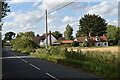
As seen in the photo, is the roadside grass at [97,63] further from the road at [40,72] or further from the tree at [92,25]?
the tree at [92,25]

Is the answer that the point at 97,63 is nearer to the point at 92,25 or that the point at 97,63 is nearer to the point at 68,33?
the point at 92,25

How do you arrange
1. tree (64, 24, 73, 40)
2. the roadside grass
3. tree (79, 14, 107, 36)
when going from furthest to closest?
1. tree (64, 24, 73, 40)
2. tree (79, 14, 107, 36)
3. the roadside grass

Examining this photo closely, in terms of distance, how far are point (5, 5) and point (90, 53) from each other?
10.6 metres

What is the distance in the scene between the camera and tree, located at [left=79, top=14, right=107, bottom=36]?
122 metres

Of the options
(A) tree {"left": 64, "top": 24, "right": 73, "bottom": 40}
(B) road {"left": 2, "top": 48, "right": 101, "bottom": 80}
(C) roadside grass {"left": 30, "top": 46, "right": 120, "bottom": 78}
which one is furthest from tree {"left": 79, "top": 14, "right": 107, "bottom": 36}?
(B) road {"left": 2, "top": 48, "right": 101, "bottom": 80}

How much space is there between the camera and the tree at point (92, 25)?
12188cm

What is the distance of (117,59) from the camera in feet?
54.0

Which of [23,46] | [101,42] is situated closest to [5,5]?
[23,46]

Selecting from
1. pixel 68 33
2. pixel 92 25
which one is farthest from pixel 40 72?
pixel 68 33

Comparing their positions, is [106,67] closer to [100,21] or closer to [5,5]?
[5,5]

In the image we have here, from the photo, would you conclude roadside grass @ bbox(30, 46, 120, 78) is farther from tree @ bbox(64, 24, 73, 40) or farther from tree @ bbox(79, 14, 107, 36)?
tree @ bbox(64, 24, 73, 40)

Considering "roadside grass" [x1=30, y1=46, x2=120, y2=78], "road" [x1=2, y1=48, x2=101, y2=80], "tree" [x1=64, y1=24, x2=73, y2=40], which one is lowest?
"road" [x1=2, y1=48, x2=101, y2=80]

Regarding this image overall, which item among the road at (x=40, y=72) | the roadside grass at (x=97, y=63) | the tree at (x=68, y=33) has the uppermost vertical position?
the tree at (x=68, y=33)

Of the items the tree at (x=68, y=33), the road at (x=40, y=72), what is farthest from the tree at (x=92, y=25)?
the road at (x=40, y=72)
